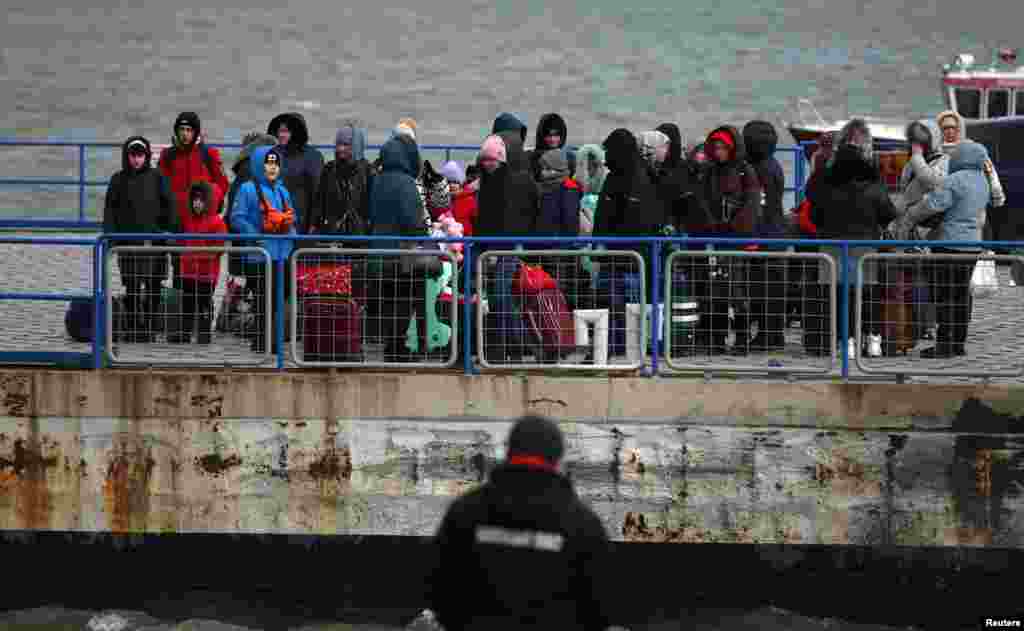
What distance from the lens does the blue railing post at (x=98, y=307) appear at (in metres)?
14.1

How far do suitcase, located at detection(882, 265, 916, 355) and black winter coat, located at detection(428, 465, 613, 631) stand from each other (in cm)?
611

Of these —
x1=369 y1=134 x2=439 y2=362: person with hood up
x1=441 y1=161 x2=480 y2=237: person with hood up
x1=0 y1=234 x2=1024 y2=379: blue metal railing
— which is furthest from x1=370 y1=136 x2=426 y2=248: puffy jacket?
x1=441 y1=161 x2=480 y2=237: person with hood up

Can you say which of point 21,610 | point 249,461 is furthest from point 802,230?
point 21,610

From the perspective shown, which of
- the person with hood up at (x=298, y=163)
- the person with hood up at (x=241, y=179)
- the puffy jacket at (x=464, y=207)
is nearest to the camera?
the person with hood up at (x=241, y=179)

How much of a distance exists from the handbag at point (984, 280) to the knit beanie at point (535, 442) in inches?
252

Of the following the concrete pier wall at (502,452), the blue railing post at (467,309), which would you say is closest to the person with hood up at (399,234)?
the blue railing post at (467,309)

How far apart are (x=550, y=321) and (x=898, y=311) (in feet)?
7.70

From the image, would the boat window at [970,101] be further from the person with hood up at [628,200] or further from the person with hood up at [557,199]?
the person with hood up at [628,200]

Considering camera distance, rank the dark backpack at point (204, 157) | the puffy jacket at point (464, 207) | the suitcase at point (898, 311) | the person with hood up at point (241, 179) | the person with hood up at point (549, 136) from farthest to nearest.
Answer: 1. the dark backpack at point (204, 157)
2. the person with hood up at point (549, 136)
3. the puffy jacket at point (464, 207)
4. the person with hood up at point (241, 179)
5. the suitcase at point (898, 311)

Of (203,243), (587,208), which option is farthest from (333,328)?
(587,208)

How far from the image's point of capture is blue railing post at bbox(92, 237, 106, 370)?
14062 millimetres

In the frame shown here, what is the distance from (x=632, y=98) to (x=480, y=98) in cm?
684

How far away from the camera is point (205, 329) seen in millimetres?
14297

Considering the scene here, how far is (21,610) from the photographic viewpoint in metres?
15.0
